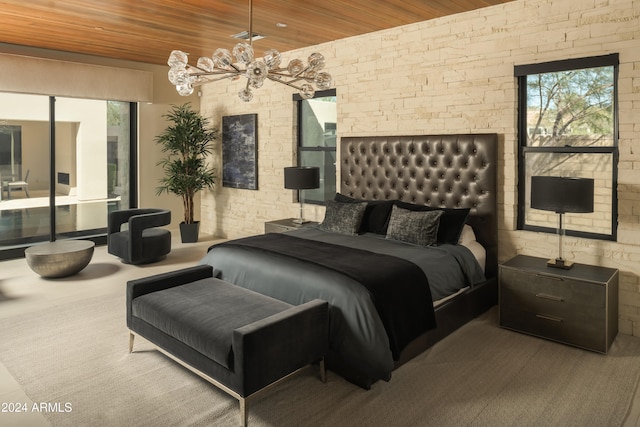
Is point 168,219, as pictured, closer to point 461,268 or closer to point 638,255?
point 461,268

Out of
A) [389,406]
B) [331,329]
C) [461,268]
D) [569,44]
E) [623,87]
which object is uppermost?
[569,44]

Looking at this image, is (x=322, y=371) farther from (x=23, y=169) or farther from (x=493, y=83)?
(x=23, y=169)

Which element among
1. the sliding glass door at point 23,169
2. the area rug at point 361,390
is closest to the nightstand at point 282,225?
the area rug at point 361,390

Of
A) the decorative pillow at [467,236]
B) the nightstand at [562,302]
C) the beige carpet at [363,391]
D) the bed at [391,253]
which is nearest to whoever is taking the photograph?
the beige carpet at [363,391]

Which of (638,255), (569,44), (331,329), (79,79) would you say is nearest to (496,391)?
(331,329)

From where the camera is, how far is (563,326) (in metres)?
3.53

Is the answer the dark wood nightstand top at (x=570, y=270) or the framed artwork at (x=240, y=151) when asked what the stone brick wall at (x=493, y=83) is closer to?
the dark wood nightstand top at (x=570, y=270)

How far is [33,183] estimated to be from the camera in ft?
21.8

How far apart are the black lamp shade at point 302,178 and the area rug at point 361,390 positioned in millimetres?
2583

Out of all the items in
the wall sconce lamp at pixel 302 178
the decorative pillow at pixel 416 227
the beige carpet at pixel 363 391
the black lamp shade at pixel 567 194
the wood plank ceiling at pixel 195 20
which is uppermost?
the wood plank ceiling at pixel 195 20

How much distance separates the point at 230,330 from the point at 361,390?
91 cm

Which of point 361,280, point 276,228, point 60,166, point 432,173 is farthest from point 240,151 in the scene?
point 361,280

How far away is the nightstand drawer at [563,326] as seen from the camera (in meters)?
3.39

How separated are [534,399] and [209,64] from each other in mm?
2881
